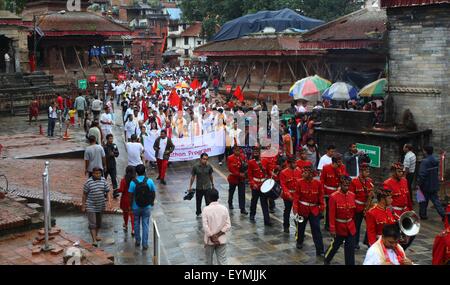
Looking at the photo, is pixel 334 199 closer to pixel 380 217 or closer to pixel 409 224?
pixel 380 217

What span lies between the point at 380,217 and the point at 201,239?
4069 millimetres

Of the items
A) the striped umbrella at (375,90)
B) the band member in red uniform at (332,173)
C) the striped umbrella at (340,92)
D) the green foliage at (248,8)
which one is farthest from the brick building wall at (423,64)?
the green foliage at (248,8)

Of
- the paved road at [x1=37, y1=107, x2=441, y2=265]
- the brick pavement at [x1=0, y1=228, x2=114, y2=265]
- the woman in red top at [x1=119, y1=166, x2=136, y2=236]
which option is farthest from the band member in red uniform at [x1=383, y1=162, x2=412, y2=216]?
the brick pavement at [x1=0, y1=228, x2=114, y2=265]

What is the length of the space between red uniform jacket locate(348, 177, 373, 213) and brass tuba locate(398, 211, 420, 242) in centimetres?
198

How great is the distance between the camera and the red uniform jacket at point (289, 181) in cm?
1173

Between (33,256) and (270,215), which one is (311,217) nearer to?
(270,215)

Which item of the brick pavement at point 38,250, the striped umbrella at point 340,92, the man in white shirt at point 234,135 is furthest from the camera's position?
the striped umbrella at point 340,92

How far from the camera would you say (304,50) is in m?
35.4

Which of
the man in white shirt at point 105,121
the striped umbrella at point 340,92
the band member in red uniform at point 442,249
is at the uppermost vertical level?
the striped umbrella at point 340,92

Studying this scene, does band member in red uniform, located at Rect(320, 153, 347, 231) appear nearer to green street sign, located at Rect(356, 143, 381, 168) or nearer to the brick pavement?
the brick pavement

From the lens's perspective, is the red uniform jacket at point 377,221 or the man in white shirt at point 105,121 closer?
the red uniform jacket at point 377,221

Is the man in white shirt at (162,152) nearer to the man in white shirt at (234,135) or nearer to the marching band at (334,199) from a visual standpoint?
the man in white shirt at (234,135)

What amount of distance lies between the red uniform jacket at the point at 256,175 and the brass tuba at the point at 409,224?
4.51 meters

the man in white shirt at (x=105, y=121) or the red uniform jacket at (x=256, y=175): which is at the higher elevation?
the man in white shirt at (x=105, y=121)
